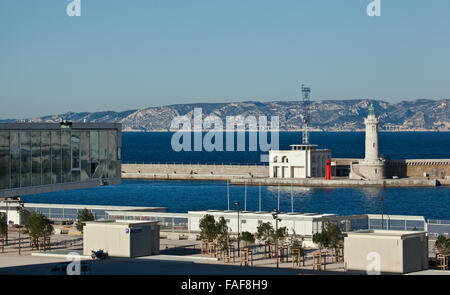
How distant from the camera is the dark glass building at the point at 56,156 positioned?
3281 centimetres

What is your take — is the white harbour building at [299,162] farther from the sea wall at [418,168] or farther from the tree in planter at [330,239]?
the tree in planter at [330,239]

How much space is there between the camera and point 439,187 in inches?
4500

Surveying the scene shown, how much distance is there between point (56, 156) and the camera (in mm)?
34875

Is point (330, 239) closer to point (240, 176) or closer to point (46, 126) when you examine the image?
point (46, 126)

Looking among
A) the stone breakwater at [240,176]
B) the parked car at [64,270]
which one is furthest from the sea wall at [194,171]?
the parked car at [64,270]

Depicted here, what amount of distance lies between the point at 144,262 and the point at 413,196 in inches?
2691

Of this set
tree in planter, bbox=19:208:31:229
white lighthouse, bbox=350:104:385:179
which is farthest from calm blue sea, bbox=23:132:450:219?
tree in planter, bbox=19:208:31:229

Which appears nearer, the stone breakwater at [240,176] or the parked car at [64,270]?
the parked car at [64,270]

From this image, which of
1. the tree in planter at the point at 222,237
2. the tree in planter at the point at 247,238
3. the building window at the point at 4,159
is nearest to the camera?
the building window at the point at 4,159

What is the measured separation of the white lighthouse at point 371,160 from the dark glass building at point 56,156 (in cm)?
7745

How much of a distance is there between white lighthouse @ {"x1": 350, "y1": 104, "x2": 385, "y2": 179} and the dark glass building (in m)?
77.4

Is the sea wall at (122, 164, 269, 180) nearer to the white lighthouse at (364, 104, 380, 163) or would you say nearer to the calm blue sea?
the calm blue sea
